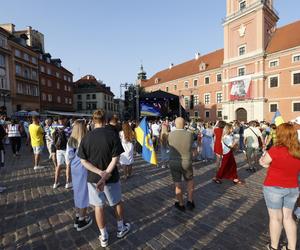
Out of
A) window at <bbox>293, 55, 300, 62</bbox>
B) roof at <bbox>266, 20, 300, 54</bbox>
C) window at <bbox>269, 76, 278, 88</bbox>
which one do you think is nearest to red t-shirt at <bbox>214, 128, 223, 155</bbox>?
window at <bbox>293, 55, 300, 62</bbox>

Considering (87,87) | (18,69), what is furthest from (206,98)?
(87,87)

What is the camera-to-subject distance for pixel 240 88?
1486 inches

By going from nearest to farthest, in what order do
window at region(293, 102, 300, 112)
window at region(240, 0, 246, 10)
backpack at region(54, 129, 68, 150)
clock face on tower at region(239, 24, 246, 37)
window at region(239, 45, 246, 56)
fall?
backpack at region(54, 129, 68, 150) → window at region(293, 102, 300, 112) → clock face on tower at region(239, 24, 246, 37) → window at region(240, 0, 246, 10) → window at region(239, 45, 246, 56)

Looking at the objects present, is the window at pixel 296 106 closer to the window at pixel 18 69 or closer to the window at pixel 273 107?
the window at pixel 273 107

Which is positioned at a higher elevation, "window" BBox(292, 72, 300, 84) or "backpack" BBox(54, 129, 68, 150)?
"window" BBox(292, 72, 300, 84)

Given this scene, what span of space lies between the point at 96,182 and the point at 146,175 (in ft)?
14.6

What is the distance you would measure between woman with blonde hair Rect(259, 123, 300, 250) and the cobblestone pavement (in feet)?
2.44

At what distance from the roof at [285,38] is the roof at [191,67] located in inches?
462

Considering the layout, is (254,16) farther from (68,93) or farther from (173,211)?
(68,93)

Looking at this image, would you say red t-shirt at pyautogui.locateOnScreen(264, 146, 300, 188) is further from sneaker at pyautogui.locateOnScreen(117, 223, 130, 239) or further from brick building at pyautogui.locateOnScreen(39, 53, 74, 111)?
brick building at pyautogui.locateOnScreen(39, 53, 74, 111)

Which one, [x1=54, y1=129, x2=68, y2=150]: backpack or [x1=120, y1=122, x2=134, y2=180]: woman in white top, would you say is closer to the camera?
[x1=54, y1=129, x2=68, y2=150]: backpack

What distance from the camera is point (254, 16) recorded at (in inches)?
1412

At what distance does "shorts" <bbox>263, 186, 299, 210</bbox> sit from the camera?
9.57 feet

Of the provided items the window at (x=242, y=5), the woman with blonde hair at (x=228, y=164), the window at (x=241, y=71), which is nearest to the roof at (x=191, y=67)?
the window at (x=241, y=71)
